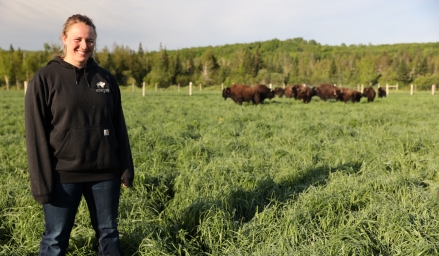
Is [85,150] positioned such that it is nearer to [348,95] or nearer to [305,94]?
[305,94]

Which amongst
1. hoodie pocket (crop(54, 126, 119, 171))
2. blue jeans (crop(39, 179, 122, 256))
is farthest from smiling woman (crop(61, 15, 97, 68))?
blue jeans (crop(39, 179, 122, 256))

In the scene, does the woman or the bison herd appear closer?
the woman

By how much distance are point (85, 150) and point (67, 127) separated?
0.18m

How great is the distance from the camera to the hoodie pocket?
6.34 ft

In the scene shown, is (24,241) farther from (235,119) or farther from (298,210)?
(235,119)

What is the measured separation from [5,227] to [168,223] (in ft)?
4.88

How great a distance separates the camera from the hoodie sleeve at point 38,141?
1.85 meters

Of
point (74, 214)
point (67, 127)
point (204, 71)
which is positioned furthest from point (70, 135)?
point (204, 71)

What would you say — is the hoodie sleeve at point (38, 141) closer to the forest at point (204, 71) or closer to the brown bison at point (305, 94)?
the brown bison at point (305, 94)

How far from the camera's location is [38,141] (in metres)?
1.87

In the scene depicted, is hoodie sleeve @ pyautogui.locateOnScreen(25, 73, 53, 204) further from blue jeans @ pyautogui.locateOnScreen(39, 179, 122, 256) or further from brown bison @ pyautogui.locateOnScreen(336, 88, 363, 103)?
brown bison @ pyautogui.locateOnScreen(336, 88, 363, 103)

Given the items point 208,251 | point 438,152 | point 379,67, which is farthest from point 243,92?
point 379,67

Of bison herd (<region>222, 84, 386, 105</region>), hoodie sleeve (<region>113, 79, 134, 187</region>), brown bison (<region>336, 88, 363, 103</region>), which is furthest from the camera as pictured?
brown bison (<region>336, 88, 363, 103</region>)

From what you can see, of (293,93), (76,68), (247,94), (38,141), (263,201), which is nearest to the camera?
(38,141)
